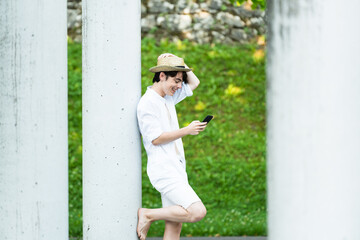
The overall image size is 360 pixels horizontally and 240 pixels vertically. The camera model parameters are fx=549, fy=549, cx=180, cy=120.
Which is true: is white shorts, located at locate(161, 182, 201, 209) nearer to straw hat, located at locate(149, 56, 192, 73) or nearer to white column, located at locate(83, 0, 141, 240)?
white column, located at locate(83, 0, 141, 240)

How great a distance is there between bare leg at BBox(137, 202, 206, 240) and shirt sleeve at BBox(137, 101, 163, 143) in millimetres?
452

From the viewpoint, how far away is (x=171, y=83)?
3594 mm

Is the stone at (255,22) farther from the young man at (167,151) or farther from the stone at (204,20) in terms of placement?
the young man at (167,151)

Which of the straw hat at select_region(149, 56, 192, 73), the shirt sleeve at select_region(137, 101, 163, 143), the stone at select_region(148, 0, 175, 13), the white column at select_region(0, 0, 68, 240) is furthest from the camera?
the stone at select_region(148, 0, 175, 13)

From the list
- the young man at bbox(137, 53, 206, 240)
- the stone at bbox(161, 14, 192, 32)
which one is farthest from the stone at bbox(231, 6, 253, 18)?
the young man at bbox(137, 53, 206, 240)

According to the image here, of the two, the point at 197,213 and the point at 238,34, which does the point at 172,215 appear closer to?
the point at 197,213

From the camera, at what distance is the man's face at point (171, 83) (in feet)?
11.8

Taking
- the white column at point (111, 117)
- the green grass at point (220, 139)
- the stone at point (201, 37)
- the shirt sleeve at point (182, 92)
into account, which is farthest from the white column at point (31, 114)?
the stone at point (201, 37)

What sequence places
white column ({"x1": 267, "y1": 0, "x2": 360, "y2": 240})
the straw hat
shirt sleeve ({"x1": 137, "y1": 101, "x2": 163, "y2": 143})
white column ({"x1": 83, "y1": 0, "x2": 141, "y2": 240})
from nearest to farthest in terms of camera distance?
white column ({"x1": 267, "y1": 0, "x2": 360, "y2": 240})
white column ({"x1": 83, "y1": 0, "x2": 141, "y2": 240})
shirt sleeve ({"x1": 137, "y1": 101, "x2": 163, "y2": 143})
the straw hat

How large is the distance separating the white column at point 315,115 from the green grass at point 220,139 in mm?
5105

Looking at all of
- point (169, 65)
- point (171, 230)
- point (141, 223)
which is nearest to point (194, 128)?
point (169, 65)

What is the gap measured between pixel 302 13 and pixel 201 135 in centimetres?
794

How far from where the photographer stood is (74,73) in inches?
394

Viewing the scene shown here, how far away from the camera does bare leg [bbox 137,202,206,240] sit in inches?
132
